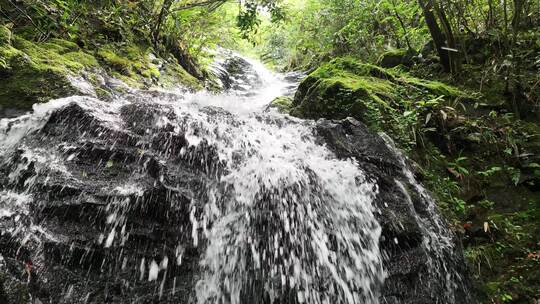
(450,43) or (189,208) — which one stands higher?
(450,43)

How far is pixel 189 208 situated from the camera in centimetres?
278

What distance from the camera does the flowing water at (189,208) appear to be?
7.89ft

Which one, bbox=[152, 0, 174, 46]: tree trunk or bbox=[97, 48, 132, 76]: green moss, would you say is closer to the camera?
bbox=[97, 48, 132, 76]: green moss

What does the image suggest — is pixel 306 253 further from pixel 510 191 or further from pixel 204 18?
pixel 204 18

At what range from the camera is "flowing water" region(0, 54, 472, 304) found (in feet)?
7.89

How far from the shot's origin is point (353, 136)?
12.9 ft

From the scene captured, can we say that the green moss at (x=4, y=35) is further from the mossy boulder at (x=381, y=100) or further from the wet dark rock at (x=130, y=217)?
the mossy boulder at (x=381, y=100)

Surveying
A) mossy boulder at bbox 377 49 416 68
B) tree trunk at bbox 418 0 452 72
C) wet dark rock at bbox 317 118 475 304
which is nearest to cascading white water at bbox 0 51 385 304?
wet dark rock at bbox 317 118 475 304

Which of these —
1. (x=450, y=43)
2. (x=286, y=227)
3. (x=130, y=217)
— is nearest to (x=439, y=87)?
(x=450, y=43)

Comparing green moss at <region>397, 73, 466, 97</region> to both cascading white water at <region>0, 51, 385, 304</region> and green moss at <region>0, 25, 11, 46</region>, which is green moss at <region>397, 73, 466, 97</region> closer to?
cascading white water at <region>0, 51, 385, 304</region>

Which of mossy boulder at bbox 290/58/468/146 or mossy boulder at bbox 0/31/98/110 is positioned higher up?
mossy boulder at bbox 290/58/468/146

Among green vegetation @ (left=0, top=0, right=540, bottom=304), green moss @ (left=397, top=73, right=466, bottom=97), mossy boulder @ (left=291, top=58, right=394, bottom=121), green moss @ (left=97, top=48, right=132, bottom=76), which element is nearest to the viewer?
green vegetation @ (left=0, top=0, right=540, bottom=304)

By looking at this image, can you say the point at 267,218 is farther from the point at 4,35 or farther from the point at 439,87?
the point at 4,35

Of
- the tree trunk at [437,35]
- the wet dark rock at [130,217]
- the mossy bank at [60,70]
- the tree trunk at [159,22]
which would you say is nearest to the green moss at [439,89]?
the tree trunk at [437,35]
